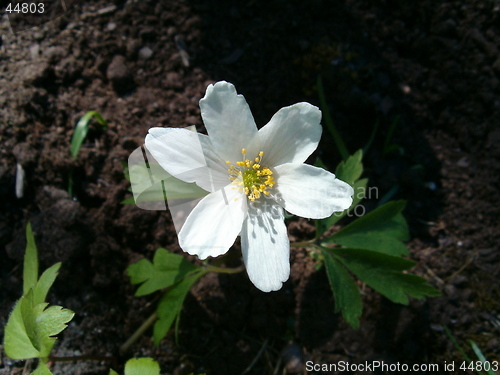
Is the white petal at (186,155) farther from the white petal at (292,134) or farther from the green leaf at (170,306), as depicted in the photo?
the green leaf at (170,306)

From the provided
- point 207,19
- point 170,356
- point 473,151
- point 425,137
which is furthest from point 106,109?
point 473,151

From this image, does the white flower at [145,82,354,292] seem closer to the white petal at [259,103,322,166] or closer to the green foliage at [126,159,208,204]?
the white petal at [259,103,322,166]

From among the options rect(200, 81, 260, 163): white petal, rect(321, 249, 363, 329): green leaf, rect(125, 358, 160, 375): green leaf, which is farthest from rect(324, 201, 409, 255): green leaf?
rect(125, 358, 160, 375): green leaf

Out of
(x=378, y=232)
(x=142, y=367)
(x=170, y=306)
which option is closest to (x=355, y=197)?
(x=378, y=232)

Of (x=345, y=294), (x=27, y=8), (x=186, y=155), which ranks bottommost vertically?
(x=345, y=294)

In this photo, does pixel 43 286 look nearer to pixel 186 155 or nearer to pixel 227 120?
pixel 186 155

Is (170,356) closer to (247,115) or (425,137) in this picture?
(247,115)
